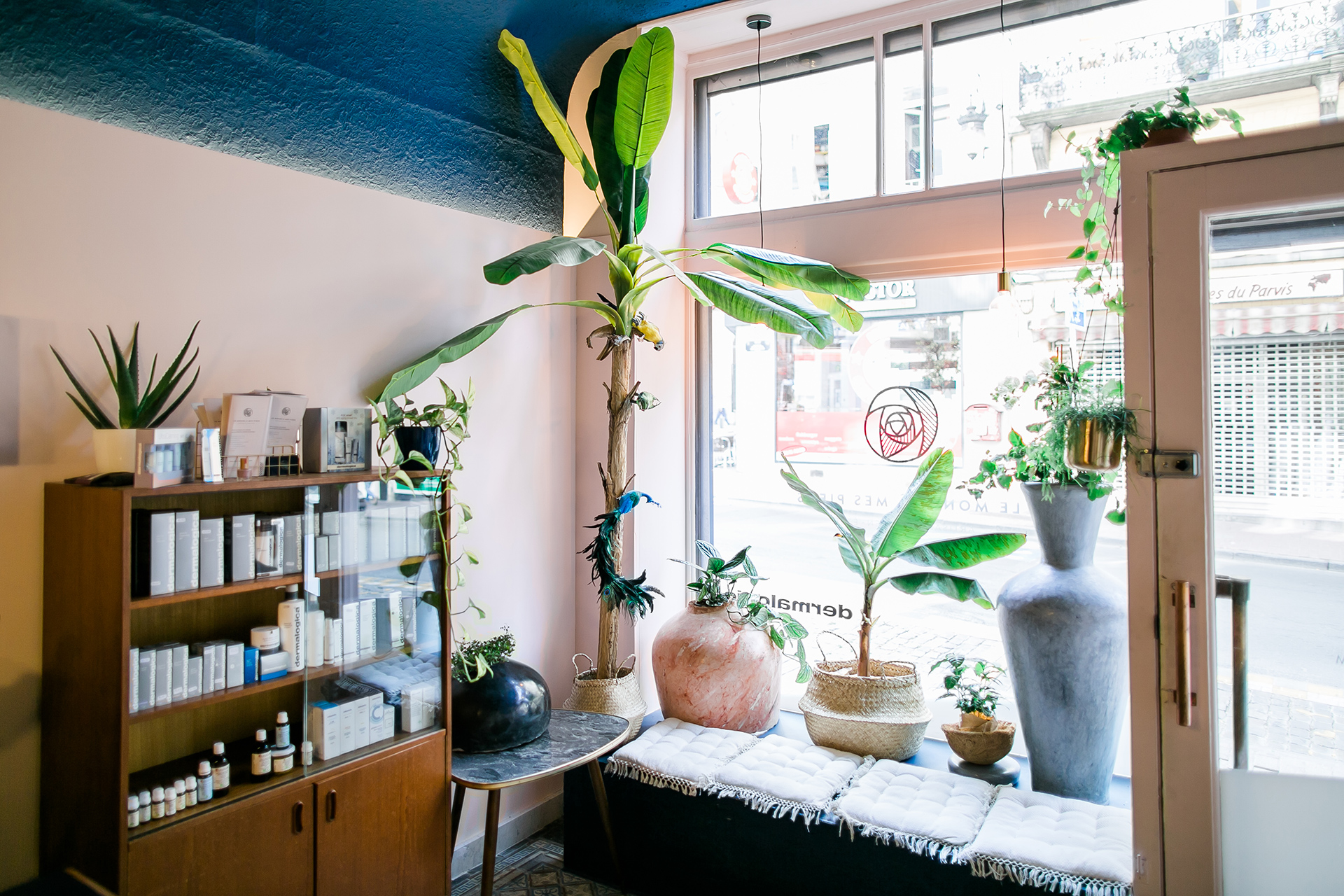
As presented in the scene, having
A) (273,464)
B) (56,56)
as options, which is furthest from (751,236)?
(56,56)

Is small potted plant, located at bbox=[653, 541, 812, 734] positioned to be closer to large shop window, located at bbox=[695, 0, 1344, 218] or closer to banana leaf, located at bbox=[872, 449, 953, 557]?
banana leaf, located at bbox=[872, 449, 953, 557]

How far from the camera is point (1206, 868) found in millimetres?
2166

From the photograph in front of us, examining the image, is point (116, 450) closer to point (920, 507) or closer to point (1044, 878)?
point (920, 507)

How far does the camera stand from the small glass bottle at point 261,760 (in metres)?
2.30

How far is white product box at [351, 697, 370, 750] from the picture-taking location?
255 cm

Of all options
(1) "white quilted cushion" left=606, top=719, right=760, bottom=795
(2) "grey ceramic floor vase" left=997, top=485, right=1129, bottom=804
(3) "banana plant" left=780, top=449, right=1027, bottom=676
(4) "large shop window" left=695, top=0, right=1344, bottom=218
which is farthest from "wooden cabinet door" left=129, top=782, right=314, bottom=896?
(4) "large shop window" left=695, top=0, right=1344, bottom=218

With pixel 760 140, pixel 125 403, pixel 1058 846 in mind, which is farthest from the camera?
pixel 760 140

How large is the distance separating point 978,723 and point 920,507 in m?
0.84

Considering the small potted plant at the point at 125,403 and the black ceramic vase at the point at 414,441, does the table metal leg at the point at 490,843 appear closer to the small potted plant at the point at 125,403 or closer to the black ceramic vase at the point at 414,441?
the black ceramic vase at the point at 414,441

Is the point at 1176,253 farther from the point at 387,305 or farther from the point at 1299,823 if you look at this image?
the point at 387,305

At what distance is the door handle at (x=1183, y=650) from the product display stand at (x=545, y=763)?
5.97 ft

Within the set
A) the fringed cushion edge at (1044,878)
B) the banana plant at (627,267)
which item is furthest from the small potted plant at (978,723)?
the banana plant at (627,267)

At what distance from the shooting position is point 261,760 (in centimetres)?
231

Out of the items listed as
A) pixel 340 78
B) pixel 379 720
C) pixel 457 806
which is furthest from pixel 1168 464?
pixel 340 78
